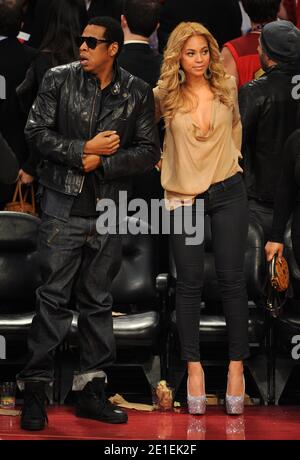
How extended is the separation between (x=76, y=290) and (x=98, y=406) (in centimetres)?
63

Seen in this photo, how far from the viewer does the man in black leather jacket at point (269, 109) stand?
25.2ft

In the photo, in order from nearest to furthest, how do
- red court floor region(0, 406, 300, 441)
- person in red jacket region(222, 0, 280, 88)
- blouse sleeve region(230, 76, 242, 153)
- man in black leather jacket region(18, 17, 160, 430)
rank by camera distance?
→ 1. red court floor region(0, 406, 300, 441)
2. man in black leather jacket region(18, 17, 160, 430)
3. blouse sleeve region(230, 76, 242, 153)
4. person in red jacket region(222, 0, 280, 88)

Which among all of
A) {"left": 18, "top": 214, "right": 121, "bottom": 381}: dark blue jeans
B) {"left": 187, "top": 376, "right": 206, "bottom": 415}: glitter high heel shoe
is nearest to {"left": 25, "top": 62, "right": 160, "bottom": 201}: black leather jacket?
{"left": 18, "top": 214, "right": 121, "bottom": 381}: dark blue jeans

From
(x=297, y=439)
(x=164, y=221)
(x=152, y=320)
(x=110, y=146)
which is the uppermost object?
(x=110, y=146)

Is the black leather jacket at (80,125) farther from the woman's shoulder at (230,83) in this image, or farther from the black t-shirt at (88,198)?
the woman's shoulder at (230,83)

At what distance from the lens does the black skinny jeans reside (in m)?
6.91

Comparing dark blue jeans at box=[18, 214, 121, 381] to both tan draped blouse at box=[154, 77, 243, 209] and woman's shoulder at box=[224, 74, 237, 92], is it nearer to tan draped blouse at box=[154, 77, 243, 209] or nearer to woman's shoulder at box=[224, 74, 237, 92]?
tan draped blouse at box=[154, 77, 243, 209]

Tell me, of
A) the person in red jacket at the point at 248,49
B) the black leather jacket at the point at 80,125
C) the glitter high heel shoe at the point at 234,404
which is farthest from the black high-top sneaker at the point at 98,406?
the person in red jacket at the point at 248,49

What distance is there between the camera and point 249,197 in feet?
26.0

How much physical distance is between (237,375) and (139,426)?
636 mm

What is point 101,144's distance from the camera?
21.4 ft
